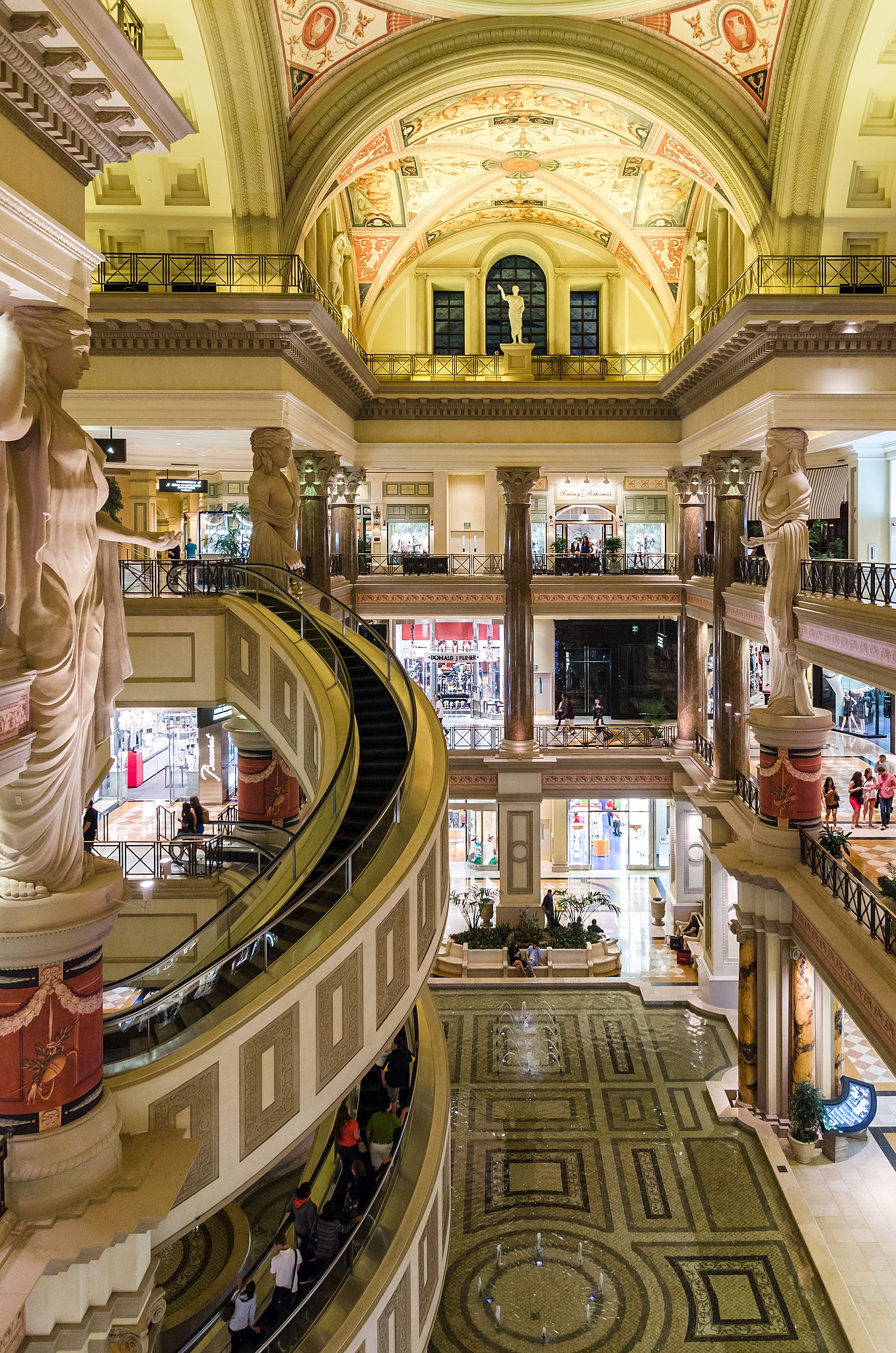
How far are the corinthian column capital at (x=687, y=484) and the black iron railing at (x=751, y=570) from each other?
136 inches

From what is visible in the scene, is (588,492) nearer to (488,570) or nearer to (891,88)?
(488,570)

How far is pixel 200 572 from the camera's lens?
12523mm

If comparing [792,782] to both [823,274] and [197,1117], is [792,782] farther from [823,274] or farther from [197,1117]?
[197,1117]

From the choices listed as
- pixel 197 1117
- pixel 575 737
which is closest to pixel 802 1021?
pixel 197 1117

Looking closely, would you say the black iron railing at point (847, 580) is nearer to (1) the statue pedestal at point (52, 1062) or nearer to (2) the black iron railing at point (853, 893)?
(2) the black iron railing at point (853, 893)

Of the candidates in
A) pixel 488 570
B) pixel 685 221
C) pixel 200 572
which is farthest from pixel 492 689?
pixel 200 572

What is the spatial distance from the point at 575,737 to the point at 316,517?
803 centimetres

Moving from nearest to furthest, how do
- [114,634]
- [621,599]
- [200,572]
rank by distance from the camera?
[114,634] → [200,572] → [621,599]

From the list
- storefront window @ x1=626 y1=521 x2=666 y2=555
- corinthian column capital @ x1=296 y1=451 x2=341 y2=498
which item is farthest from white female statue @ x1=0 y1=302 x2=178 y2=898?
storefront window @ x1=626 y1=521 x2=666 y2=555

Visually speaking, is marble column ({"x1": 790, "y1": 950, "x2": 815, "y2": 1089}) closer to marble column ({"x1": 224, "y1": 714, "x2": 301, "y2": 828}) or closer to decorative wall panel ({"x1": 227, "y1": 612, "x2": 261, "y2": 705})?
marble column ({"x1": 224, "y1": 714, "x2": 301, "y2": 828})

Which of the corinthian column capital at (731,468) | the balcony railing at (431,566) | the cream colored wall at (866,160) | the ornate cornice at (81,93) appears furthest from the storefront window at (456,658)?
the ornate cornice at (81,93)

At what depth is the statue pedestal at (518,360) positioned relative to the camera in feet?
67.1

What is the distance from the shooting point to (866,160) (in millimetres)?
13367

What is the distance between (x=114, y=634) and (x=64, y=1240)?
3.00m
